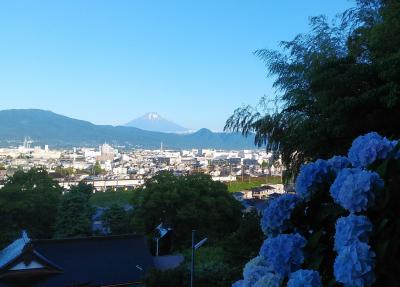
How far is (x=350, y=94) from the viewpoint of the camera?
5.52 meters

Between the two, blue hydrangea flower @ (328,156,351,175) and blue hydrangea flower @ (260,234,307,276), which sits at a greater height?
blue hydrangea flower @ (328,156,351,175)

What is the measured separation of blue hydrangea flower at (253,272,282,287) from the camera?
1.09 m

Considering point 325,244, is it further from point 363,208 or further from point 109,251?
point 109,251

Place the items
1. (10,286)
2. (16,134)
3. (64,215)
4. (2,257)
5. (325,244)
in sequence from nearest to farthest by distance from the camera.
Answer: (325,244)
(10,286)
(2,257)
(64,215)
(16,134)

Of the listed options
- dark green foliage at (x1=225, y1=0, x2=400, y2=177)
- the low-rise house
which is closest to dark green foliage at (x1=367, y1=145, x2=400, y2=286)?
dark green foliage at (x1=225, y1=0, x2=400, y2=177)

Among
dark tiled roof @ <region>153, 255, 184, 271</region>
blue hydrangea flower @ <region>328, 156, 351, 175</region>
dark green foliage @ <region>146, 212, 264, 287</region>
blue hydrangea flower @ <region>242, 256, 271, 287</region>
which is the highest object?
blue hydrangea flower @ <region>328, 156, 351, 175</region>

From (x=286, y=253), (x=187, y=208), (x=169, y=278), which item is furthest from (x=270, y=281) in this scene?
(x=187, y=208)

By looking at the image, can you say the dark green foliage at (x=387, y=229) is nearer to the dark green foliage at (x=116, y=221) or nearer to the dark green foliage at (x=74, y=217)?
the dark green foliage at (x=74, y=217)

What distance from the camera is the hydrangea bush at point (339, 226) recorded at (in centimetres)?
96

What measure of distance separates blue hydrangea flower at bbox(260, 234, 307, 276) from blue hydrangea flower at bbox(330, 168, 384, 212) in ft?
0.48

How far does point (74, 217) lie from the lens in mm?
15844

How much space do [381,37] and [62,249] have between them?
7.99 meters

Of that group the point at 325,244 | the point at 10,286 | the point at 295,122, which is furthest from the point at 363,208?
the point at 10,286

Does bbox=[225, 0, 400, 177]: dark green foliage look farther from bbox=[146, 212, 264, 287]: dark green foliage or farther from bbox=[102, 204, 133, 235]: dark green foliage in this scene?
bbox=[102, 204, 133, 235]: dark green foliage
